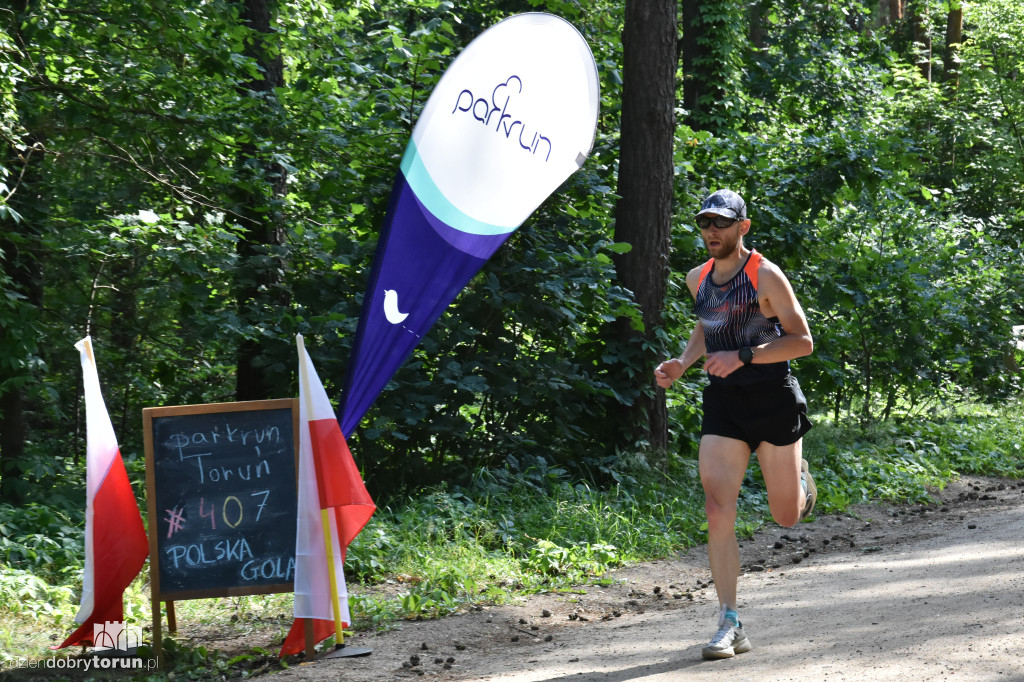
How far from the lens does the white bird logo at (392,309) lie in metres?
4.91

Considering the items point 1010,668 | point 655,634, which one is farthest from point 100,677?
point 1010,668

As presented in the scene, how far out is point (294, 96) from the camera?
8344 millimetres

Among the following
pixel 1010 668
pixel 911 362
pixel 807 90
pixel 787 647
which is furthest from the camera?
pixel 807 90

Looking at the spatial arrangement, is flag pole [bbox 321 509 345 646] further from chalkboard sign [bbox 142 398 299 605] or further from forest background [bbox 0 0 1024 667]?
forest background [bbox 0 0 1024 667]

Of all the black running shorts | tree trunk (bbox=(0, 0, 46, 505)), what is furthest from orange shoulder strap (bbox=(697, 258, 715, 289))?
tree trunk (bbox=(0, 0, 46, 505))

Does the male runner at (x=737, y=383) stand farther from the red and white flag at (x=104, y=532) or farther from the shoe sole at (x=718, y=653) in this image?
the red and white flag at (x=104, y=532)

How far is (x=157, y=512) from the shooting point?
497cm

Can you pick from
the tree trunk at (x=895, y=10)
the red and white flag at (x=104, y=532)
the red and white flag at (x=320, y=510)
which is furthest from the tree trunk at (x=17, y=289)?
the tree trunk at (x=895, y=10)

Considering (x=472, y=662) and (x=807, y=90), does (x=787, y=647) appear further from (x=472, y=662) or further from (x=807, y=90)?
(x=807, y=90)

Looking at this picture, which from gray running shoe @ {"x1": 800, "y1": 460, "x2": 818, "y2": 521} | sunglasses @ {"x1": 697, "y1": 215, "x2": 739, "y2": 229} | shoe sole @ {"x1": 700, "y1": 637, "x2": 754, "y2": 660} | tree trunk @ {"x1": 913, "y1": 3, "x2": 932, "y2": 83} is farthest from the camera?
tree trunk @ {"x1": 913, "y1": 3, "x2": 932, "y2": 83}

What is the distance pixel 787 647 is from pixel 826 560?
8.61ft

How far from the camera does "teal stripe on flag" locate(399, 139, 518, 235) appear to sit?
16.3 feet

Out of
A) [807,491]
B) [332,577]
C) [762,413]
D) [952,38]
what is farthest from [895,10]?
[332,577]

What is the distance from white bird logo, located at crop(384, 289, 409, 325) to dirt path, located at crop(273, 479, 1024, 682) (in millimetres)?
1694
